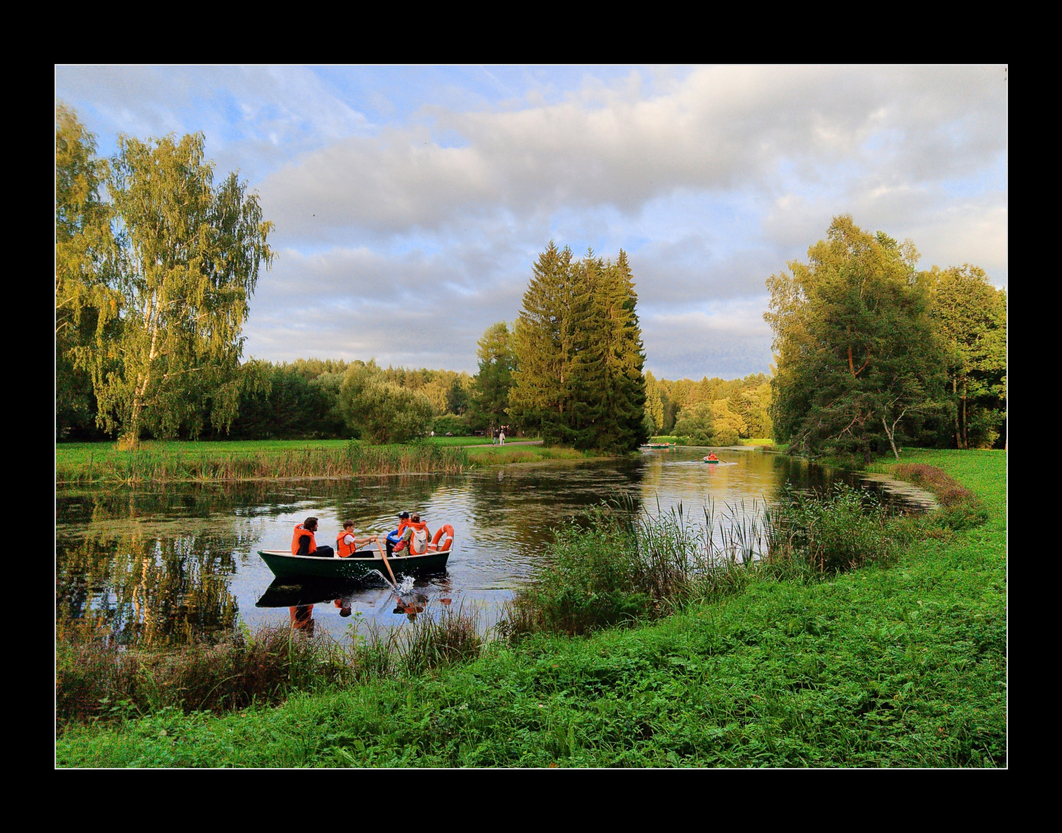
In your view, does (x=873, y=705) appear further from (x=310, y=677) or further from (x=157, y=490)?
(x=157, y=490)

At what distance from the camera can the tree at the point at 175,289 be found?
579 inches

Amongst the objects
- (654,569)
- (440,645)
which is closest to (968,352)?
(654,569)

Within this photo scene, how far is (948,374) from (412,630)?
13015mm

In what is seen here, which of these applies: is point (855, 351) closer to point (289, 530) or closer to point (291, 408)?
point (289, 530)

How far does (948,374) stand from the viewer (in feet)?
41.9

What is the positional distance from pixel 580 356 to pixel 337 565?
2213 centimetres

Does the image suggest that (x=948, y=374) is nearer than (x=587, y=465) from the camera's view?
Yes

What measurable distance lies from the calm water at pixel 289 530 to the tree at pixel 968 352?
3.71m

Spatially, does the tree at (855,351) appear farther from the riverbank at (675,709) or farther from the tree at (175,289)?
the tree at (175,289)

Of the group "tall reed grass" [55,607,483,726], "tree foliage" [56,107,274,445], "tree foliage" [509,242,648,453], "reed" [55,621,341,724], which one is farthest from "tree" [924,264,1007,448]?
"tree foliage" [56,107,274,445]

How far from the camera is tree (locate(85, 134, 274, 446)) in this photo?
48.2 feet
